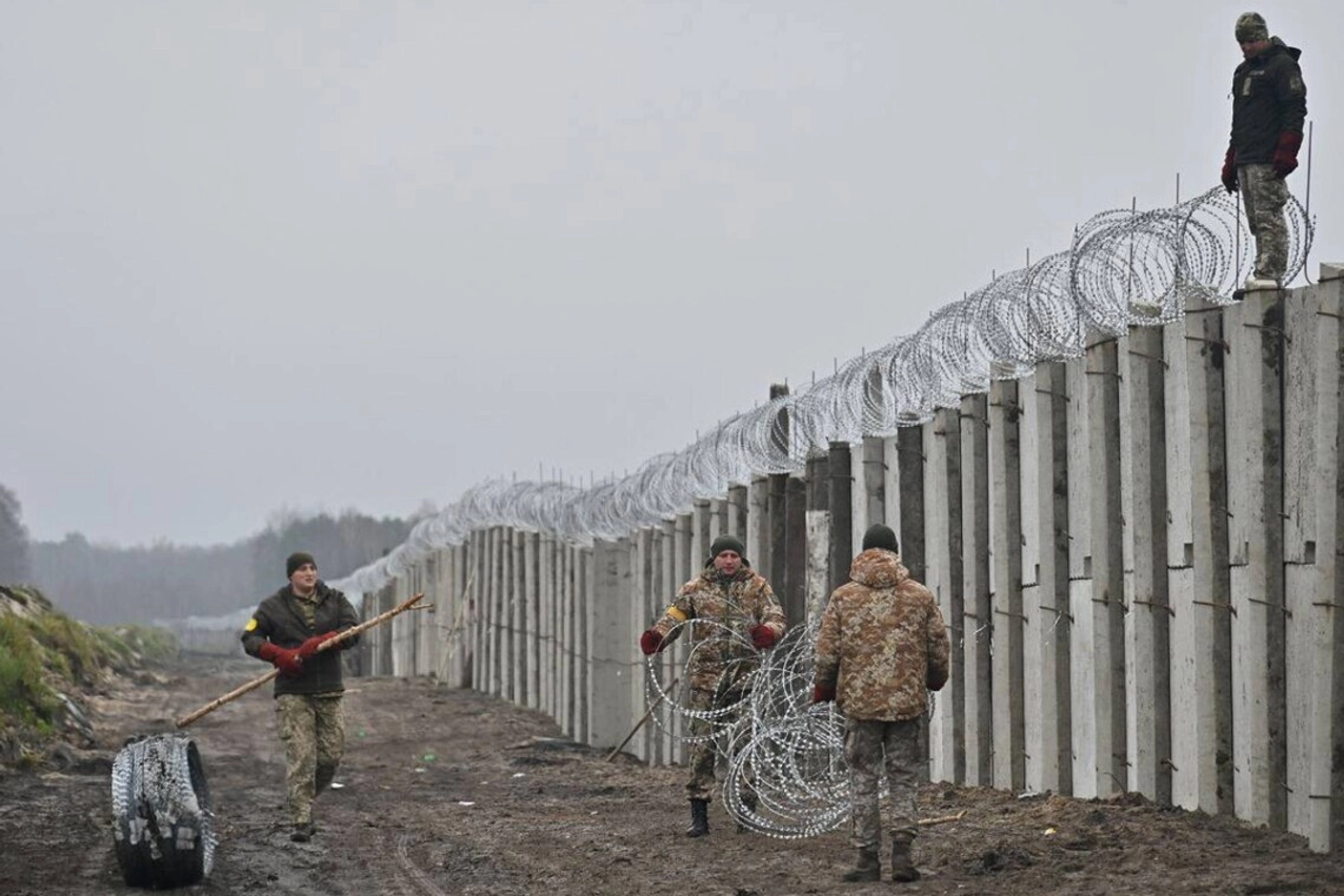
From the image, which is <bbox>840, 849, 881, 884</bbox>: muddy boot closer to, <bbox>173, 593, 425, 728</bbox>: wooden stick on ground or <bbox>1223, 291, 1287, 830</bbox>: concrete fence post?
<bbox>1223, 291, 1287, 830</bbox>: concrete fence post

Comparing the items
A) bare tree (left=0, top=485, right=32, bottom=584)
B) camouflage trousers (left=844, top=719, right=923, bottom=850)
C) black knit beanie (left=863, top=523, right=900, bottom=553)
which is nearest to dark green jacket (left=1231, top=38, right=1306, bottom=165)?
black knit beanie (left=863, top=523, right=900, bottom=553)

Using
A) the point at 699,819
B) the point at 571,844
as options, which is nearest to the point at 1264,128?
the point at 699,819

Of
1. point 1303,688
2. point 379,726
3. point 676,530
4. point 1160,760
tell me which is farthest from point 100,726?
point 1303,688

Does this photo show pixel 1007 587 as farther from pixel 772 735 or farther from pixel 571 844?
pixel 571 844

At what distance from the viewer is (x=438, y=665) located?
1384 inches

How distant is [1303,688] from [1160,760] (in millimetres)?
1554

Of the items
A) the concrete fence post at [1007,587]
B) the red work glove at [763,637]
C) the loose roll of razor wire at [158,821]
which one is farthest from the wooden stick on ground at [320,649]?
the concrete fence post at [1007,587]

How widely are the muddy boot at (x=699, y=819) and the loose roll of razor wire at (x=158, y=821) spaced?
2.82 meters

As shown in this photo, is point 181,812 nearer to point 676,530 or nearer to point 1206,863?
point 1206,863

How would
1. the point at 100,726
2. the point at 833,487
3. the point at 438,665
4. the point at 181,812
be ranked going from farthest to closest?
the point at 438,665 → the point at 100,726 → the point at 833,487 → the point at 181,812

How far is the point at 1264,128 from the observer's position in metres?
10.3

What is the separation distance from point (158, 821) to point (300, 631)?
2.73 meters

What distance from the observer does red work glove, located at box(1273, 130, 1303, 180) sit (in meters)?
10.2

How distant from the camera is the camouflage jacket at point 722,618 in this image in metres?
12.6
